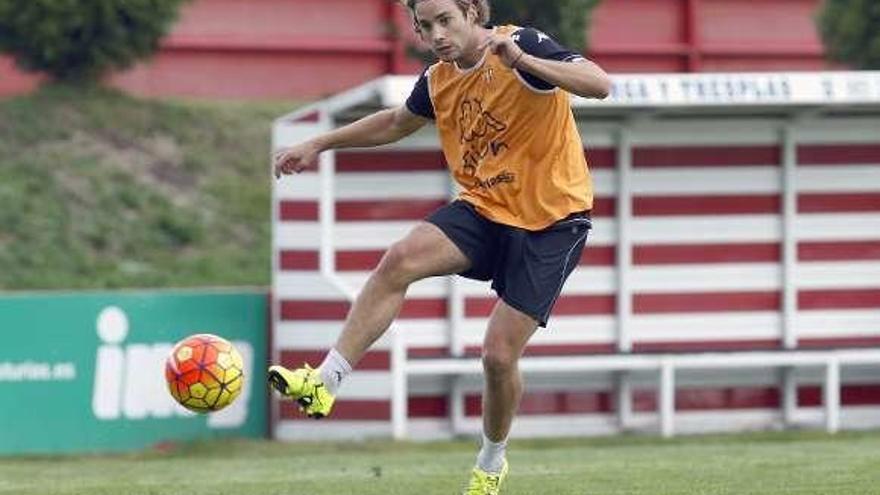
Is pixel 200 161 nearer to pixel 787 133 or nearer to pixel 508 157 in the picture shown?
pixel 787 133

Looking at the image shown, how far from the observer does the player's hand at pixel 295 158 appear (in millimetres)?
10750

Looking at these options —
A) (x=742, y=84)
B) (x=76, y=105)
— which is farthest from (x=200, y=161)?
(x=742, y=84)

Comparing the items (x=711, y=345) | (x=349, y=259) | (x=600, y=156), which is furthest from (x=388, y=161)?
(x=711, y=345)

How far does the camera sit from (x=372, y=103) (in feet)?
55.7

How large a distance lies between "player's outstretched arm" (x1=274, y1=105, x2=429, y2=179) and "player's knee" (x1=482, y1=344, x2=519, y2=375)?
1.17m

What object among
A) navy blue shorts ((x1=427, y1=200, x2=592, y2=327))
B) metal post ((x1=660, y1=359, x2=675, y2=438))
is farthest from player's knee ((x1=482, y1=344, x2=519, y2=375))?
metal post ((x1=660, y1=359, x2=675, y2=438))

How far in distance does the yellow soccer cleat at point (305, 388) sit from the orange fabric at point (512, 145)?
3.56ft

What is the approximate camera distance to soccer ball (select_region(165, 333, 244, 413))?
10.6 meters

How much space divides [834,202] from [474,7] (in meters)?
8.91

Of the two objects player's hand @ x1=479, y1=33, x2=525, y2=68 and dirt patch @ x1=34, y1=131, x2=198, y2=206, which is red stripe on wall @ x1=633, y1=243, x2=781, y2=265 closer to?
dirt patch @ x1=34, y1=131, x2=198, y2=206

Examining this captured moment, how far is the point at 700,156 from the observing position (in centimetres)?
1838

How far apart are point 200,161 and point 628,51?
248 inches

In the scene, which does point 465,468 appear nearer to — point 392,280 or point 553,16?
point 392,280

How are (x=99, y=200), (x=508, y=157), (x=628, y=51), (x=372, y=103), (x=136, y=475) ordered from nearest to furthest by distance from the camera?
(x=508, y=157)
(x=136, y=475)
(x=372, y=103)
(x=99, y=200)
(x=628, y=51)
